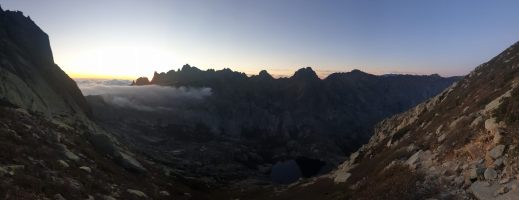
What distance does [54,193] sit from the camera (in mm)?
28578

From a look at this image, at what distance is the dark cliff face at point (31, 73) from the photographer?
98562 millimetres

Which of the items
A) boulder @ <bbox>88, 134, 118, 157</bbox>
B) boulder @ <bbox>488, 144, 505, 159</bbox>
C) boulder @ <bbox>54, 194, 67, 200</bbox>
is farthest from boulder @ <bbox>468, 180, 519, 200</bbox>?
boulder @ <bbox>88, 134, 118, 157</bbox>

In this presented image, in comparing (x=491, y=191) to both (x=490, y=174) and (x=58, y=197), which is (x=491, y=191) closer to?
(x=490, y=174)

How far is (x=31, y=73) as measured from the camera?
5172 inches

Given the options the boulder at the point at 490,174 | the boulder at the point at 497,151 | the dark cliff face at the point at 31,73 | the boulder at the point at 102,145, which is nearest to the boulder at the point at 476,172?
the boulder at the point at 490,174

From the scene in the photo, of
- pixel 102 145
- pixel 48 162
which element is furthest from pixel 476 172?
pixel 102 145

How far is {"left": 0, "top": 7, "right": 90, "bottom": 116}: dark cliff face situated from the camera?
323ft

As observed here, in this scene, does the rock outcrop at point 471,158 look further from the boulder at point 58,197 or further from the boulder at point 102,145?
the boulder at point 102,145

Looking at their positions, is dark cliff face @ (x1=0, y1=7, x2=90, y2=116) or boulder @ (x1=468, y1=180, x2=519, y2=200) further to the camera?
dark cliff face @ (x1=0, y1=7, x2=90, y2=116)

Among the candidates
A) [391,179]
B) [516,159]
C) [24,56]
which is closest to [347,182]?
[391,179]

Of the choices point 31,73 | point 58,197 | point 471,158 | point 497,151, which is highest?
point 31,73

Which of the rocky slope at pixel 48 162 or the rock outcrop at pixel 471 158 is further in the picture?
the rocky slope at pixel 48 162

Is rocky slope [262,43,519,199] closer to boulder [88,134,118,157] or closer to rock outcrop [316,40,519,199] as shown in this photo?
rock outcrop [316,40,519,199]

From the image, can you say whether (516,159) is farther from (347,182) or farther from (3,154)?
(3,154)
